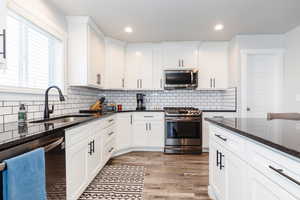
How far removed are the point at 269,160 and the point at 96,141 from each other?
2078mm

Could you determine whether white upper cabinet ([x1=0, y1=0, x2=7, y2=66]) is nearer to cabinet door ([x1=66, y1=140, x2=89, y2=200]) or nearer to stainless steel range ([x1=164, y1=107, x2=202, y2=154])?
cabinet door ([x1=66, y1=140, x2=89, y2=200])

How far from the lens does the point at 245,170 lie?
4.31ft

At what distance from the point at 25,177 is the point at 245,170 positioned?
1.33m

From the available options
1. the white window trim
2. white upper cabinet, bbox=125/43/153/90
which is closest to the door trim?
white upper cabinet, bbox=125/43/153/90

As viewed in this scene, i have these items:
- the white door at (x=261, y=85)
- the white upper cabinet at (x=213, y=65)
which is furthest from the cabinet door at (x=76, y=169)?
the white door at (x=261, y=85)

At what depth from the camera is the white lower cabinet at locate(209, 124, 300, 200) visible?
2.91 ft

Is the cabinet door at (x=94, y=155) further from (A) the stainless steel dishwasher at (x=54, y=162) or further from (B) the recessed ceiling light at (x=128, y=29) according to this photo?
(B) the recessed ceiling light at (x=128, y=29)

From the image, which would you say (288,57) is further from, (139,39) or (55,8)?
(55,8)

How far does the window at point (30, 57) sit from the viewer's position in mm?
1927

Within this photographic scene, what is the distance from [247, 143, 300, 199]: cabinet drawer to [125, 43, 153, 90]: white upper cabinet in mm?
3292

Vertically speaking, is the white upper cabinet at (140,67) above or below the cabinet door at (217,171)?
above

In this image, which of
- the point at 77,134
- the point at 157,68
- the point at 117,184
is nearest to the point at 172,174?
the point at 117,184

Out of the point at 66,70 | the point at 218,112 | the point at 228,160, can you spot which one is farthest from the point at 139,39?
the point at 228,160

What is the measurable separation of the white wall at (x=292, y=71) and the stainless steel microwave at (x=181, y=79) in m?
1.66
